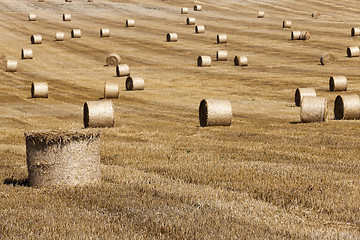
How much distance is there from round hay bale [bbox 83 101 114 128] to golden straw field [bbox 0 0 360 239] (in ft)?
1.38

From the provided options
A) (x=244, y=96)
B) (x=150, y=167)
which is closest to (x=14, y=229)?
(x=150, y=167)

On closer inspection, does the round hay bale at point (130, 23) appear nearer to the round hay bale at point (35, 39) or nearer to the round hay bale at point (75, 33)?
the round hay bale at point (75, 33)

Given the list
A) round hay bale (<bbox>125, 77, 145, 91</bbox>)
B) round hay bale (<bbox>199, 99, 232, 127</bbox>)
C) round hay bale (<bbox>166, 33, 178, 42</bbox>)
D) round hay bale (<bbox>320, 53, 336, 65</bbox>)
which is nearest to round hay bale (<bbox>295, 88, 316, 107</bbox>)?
round hay bale (<bbox>199, 99, 232, 127</bbox>)

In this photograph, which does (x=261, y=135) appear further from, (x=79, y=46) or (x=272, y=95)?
(x=79, y=46)

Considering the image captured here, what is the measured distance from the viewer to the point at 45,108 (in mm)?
26125

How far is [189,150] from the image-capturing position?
46.9ft

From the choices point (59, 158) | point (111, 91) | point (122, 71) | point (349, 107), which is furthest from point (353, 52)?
point (59, 158)

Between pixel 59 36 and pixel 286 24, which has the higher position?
pixel 286 24

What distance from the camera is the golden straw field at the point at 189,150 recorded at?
790 centimetres

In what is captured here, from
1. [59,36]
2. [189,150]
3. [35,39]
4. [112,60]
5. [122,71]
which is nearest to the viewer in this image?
[189,150]

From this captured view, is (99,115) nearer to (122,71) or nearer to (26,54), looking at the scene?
(122,71)

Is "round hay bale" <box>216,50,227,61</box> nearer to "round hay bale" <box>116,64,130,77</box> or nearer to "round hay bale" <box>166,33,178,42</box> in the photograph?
"round hay bale" <box>116,64,130,77</box>

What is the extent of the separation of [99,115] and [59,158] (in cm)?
932

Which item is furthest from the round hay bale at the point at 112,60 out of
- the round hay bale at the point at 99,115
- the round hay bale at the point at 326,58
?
the round hay bale at the point at 99,115
